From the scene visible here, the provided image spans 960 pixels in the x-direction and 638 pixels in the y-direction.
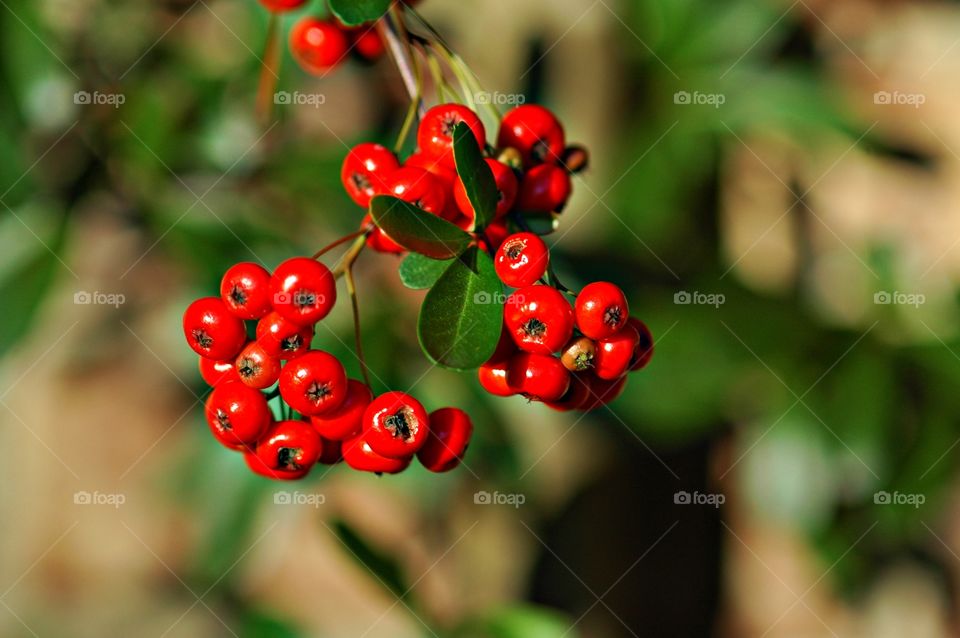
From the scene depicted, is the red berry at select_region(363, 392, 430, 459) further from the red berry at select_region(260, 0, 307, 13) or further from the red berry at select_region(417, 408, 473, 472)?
the red berry at select_region(260, 0, 307, 13)

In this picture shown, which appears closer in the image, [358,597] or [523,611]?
[523,611]

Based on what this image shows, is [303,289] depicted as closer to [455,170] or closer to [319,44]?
[455,170]

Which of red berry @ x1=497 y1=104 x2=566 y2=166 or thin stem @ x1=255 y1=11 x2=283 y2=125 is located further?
thin stem @ x1=255 y1=11 x2=283 y2=125

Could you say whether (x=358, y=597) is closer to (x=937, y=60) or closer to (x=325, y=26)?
(x=325, y=26)

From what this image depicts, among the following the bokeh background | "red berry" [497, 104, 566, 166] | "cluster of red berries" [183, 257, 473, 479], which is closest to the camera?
"cluster of red berries" [183, 257, 473, 479]

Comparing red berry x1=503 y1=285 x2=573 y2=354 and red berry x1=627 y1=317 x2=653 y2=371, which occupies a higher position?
red berry x1=627 y1=317 x2=653 y2=371

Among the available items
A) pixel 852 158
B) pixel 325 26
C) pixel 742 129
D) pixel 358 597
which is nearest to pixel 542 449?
pixel 358 597

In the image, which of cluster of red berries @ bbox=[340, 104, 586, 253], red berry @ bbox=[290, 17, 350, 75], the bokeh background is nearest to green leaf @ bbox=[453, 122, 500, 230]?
cluster of red berries @ bbox=[340, 104, 586, 253]

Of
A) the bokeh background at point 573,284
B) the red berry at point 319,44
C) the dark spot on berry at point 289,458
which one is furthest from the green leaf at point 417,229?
the bokeh background at point 573,284
